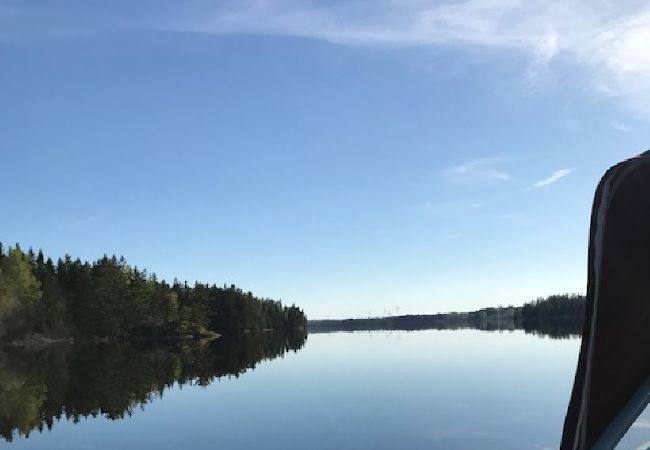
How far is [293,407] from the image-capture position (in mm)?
33531

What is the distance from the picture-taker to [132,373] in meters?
55.8

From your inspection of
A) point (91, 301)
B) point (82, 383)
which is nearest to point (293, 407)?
point (82, 383)

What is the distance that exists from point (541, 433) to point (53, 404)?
87.8 feet

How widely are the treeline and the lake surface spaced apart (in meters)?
40.9

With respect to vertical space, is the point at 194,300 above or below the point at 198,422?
above

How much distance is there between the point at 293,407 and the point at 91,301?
287 feet

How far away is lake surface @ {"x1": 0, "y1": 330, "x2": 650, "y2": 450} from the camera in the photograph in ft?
80.6

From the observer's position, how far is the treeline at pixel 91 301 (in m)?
94.5

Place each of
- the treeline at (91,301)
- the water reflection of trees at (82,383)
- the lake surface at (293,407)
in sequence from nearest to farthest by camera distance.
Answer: the lake surface at (293,407), the water reflection of trees at (82,383), the treeline at (91,301)

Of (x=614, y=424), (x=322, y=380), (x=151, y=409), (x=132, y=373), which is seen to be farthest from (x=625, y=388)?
(x=132, y=373)

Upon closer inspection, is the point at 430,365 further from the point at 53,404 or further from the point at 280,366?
the point at 53,404

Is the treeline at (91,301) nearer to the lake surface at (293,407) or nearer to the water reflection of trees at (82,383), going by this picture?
the water reflection of trees at (82,383)

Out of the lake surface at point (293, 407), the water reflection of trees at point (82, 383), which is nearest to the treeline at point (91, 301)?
the water reflection of trees at point (82, 383)

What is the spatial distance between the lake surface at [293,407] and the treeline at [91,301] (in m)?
40.9
